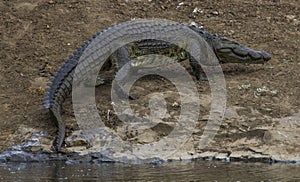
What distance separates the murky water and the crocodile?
90 centimetres

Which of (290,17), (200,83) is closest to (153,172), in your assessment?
(200,83)

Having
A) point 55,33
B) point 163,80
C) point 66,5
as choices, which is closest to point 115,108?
point 163,80

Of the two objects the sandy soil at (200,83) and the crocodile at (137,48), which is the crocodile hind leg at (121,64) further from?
the sandy soil at (200,83)

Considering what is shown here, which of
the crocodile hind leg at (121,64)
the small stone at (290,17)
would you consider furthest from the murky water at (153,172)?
the small stone at (290,17)

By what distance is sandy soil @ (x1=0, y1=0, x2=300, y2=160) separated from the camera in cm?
796

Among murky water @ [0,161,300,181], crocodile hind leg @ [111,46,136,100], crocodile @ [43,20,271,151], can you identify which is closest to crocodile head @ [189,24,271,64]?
crocodile @ [43,20,271,151]

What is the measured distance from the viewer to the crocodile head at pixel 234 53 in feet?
32.2

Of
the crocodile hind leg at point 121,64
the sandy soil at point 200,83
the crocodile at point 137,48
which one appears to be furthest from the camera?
the crocodile hind leg at point 121,64

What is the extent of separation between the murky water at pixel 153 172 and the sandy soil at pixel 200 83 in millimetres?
449

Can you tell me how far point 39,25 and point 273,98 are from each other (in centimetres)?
409

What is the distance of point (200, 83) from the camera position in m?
9.33

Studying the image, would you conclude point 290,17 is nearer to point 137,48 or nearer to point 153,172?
point 137,48

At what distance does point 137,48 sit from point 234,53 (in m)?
1.42

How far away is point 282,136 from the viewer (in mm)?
7781
